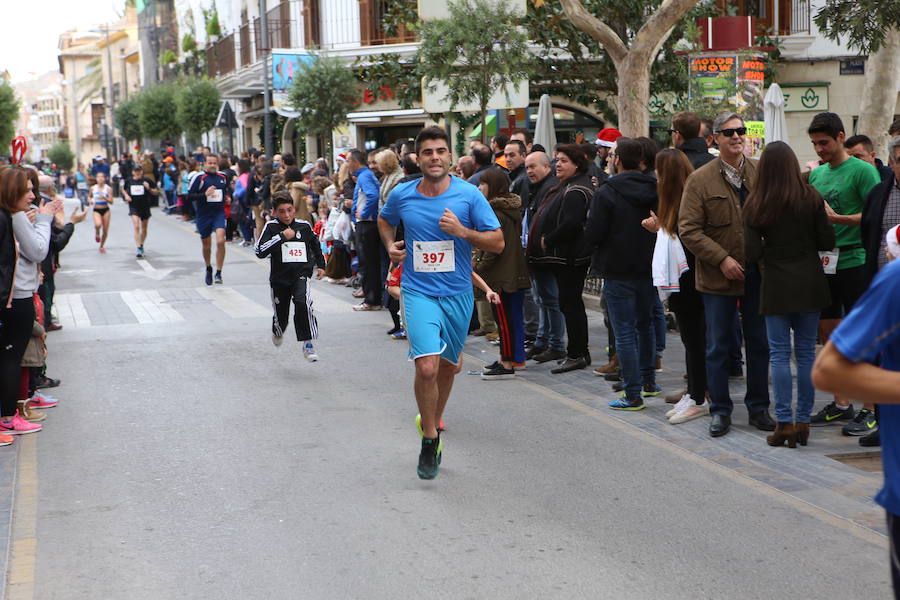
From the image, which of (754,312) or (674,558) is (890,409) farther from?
(754,312)

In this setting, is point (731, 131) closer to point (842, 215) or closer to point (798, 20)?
point (842, 215)

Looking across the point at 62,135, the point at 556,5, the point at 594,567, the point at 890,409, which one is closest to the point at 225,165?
the point at 556,5

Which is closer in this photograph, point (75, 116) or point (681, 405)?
point (681, 405)

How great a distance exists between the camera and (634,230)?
8.29m

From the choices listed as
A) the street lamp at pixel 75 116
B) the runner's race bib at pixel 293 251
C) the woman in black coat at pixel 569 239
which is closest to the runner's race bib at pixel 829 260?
the woman in black coat at pixel 569 239

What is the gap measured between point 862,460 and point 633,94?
777 cm

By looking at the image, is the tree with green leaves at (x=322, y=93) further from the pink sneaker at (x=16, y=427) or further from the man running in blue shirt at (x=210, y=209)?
the pink sneaker at (x=16, y=427)

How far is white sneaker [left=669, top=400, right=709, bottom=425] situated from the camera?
7.83 metres

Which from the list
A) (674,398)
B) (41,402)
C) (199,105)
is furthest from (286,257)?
(199,105)

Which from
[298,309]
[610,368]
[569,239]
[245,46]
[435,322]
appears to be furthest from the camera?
[245,46]

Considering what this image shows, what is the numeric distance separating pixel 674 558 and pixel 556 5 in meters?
19.8

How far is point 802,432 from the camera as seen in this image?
7051 mm

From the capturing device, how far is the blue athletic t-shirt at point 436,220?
6562mm

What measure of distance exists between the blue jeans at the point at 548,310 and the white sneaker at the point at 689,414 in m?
2.52
